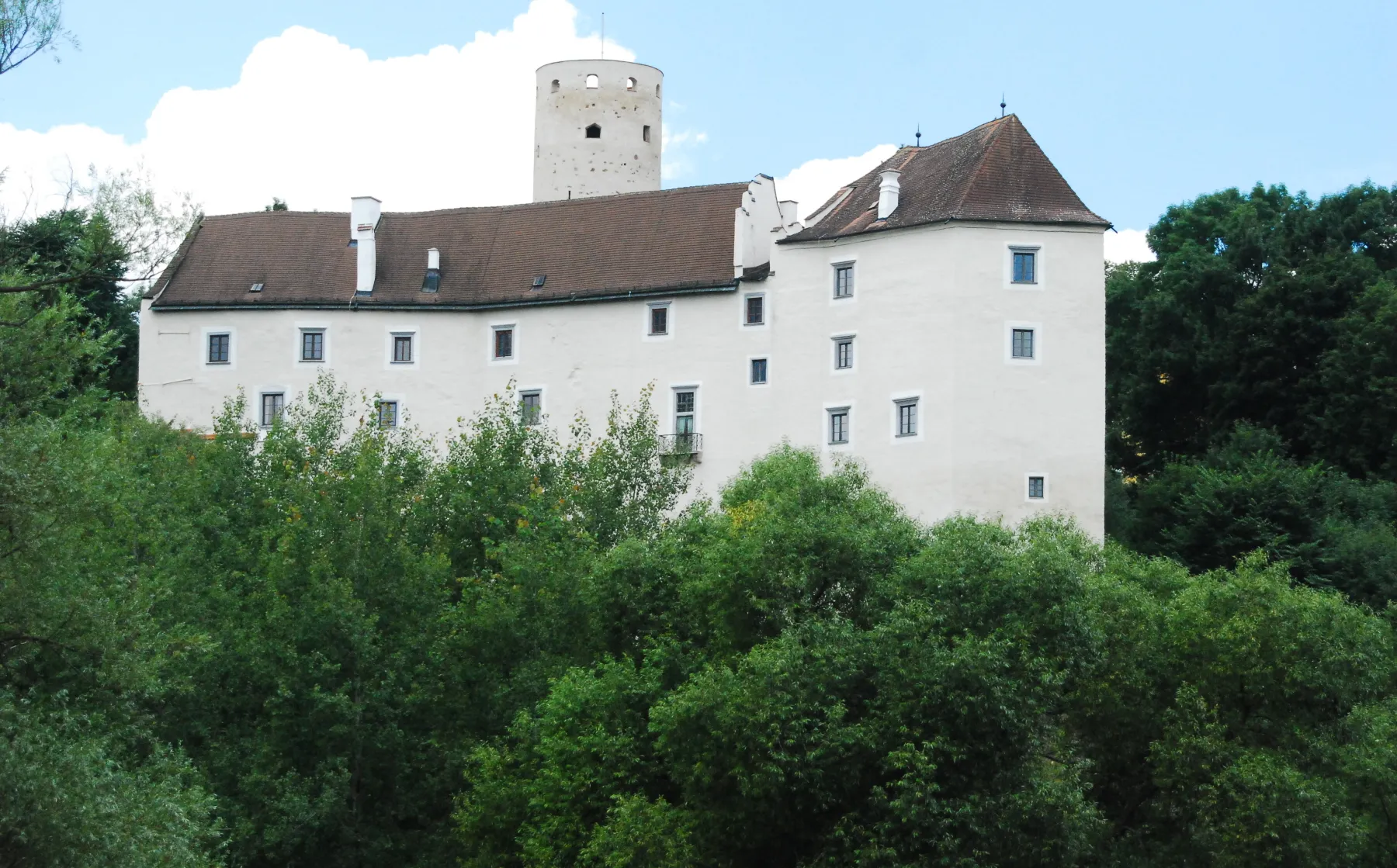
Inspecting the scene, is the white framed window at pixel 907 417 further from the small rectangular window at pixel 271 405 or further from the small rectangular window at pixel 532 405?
the small rectangular window at pixel 271 405

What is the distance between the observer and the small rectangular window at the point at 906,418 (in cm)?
5016

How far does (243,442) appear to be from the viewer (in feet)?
162

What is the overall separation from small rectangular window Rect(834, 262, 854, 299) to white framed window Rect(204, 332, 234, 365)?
59.1 feet

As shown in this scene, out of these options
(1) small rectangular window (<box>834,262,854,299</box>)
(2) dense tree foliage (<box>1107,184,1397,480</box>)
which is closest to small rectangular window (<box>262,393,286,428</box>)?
(1) small rectangular window (<box>834,262,854,299</box>)

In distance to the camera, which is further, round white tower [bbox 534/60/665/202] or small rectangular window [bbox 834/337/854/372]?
round white tower [bbox 534/60/665/202]

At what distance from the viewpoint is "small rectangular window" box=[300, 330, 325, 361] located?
57.6m

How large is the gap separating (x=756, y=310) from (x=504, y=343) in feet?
26.1

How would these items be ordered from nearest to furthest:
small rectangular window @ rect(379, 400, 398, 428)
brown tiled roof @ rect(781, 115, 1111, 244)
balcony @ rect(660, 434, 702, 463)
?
brown tiled roof @ rect(781, 115, 1111, 244) → balcony @ rect(660, 434, 702, 463) → small rectangular window @ rect(379, 400, 398, 428)

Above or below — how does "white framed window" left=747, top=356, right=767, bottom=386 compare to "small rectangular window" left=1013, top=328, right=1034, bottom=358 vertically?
below

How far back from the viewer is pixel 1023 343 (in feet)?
165

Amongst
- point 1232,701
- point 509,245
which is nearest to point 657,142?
point 509,245

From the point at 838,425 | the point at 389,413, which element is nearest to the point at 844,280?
the point at 838,425

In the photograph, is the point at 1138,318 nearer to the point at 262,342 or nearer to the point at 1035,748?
the point at 262,342

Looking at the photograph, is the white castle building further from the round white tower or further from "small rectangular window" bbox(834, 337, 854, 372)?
the round white tower
